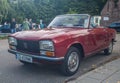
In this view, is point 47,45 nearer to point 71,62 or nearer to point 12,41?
point 71,62

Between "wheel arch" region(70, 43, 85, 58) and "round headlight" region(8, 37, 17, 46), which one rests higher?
"round headlight" region(8, 37, 17, 46)

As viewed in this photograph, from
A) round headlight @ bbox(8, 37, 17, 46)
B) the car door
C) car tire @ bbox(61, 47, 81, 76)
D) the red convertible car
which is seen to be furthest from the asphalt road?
round headlight @ bbox(8, 37, 17, 46)

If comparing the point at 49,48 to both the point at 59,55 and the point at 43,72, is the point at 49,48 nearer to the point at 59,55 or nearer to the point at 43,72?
the point at 59,55

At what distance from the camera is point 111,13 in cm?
3450

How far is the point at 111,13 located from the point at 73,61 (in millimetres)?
30699

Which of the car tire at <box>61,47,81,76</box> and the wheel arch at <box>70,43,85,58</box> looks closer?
the car tire at <box>61,47,81,76</box>

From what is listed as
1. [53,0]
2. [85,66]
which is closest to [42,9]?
[53,0]

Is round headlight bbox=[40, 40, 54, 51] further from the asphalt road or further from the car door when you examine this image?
the car door

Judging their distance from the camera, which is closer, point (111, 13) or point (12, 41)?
point (12, 41)

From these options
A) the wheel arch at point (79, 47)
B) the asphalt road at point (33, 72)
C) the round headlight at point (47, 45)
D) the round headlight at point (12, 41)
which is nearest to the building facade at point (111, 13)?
the asphalt road at point (33, 72)

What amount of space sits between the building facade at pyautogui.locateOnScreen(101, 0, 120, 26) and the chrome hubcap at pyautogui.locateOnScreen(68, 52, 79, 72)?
29.7 metres

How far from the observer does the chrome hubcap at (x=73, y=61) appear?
5.23 m

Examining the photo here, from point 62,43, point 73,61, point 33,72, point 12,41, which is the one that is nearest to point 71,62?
point 73,61

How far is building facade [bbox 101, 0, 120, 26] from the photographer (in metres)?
34.1
